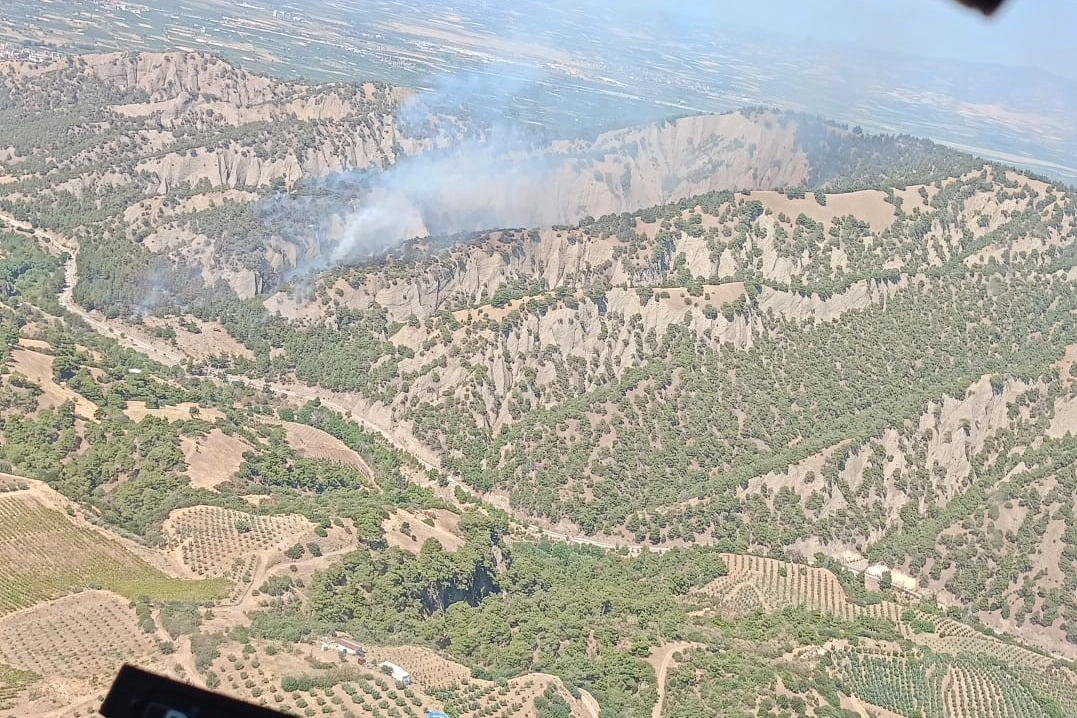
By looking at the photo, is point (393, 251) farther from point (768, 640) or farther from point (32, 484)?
point (768, 640)

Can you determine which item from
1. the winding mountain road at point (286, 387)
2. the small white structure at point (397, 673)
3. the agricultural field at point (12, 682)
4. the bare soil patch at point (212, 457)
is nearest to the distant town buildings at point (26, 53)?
the winding mountain road at point (286, 387)

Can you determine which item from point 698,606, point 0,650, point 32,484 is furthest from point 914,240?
point 0,650

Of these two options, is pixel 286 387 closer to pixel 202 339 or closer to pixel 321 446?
pixel 202 339

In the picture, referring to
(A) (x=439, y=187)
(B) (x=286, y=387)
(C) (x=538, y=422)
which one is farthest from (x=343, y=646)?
(A) (x=439, y=187)

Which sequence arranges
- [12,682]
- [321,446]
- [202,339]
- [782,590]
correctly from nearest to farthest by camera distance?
[12,682]
[782,590]
[321,446]
[202,339]

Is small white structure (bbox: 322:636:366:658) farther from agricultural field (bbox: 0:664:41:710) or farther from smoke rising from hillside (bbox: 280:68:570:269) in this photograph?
smoke rising from hillside (bbox: 280:68:570:269)

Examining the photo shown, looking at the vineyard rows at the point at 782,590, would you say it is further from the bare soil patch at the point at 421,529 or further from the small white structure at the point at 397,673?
the small white structure at the point at 397,673
